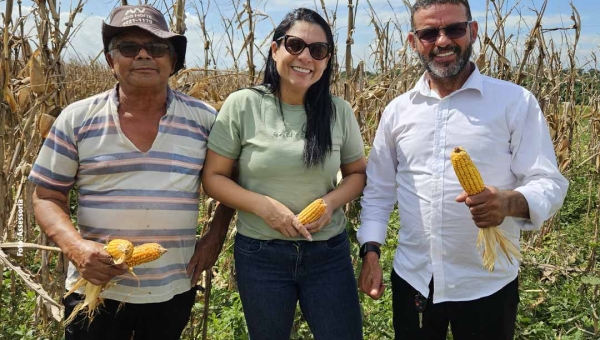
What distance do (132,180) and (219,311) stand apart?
1990 mm

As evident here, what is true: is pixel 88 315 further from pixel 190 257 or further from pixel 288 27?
pixel 288 27

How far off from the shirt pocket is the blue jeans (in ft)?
1.16

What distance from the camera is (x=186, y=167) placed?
7.18ft

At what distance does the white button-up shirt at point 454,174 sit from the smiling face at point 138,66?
111 centimetres

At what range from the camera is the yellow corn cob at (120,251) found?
1840mm

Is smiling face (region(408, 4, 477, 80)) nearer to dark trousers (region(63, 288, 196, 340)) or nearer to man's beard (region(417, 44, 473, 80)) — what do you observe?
man's beard (region(417, 44, 473, 80))

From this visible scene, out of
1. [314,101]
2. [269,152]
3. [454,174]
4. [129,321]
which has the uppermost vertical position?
[314,101]

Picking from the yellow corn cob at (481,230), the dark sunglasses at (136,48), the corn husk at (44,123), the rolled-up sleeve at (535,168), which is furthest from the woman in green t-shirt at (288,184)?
the corn husk at (44,123)

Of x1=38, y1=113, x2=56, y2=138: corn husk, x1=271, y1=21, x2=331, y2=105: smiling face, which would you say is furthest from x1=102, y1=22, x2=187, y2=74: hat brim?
x1=38, y1=113, x2=56, y2=138: corn husk

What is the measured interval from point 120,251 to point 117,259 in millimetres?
37

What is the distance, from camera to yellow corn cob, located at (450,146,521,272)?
178 cm

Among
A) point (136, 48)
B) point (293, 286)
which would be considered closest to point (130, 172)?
point (136, 48)

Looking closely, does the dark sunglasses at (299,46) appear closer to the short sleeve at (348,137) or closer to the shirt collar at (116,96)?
the short sleeve at (348,137)

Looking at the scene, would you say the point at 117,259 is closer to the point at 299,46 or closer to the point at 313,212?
the point at 313,212
